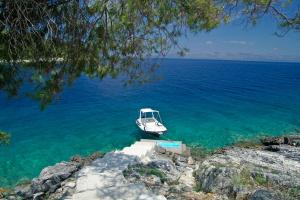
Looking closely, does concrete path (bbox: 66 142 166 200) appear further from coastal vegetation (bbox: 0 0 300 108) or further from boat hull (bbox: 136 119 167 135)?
boat hull (bbox: 136 119 167 135)

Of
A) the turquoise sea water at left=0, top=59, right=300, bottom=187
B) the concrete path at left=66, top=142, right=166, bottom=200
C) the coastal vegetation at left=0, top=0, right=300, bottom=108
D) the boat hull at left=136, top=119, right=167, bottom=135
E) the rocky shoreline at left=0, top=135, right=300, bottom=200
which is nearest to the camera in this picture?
the coastal vegetation at left=0, top=0, right=300, bottom=108

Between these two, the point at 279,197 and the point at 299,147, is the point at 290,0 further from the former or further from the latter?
the point at 299,147

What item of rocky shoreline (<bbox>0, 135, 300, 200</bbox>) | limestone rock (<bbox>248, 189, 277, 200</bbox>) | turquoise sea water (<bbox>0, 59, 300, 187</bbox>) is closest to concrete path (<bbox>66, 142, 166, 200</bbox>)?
rocky shoreline (<bbox>0, 135, 300, 200</bbox>)

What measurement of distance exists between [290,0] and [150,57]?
13.1ft

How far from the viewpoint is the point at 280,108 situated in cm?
4641

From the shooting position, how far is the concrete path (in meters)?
10.8

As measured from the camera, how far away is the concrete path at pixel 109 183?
35.4 feet

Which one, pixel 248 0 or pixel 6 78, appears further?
pixel 248 0

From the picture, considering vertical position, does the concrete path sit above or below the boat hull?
above

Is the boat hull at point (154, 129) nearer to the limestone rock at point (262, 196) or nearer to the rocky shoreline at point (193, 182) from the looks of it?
the rocky shoreline at point (193, 182)

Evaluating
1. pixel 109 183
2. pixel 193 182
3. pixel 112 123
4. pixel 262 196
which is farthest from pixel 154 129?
pixel 262 196

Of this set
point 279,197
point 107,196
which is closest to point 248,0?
point 279,197

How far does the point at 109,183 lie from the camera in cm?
1235

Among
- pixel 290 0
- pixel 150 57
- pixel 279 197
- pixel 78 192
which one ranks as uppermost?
pixel 290 0
